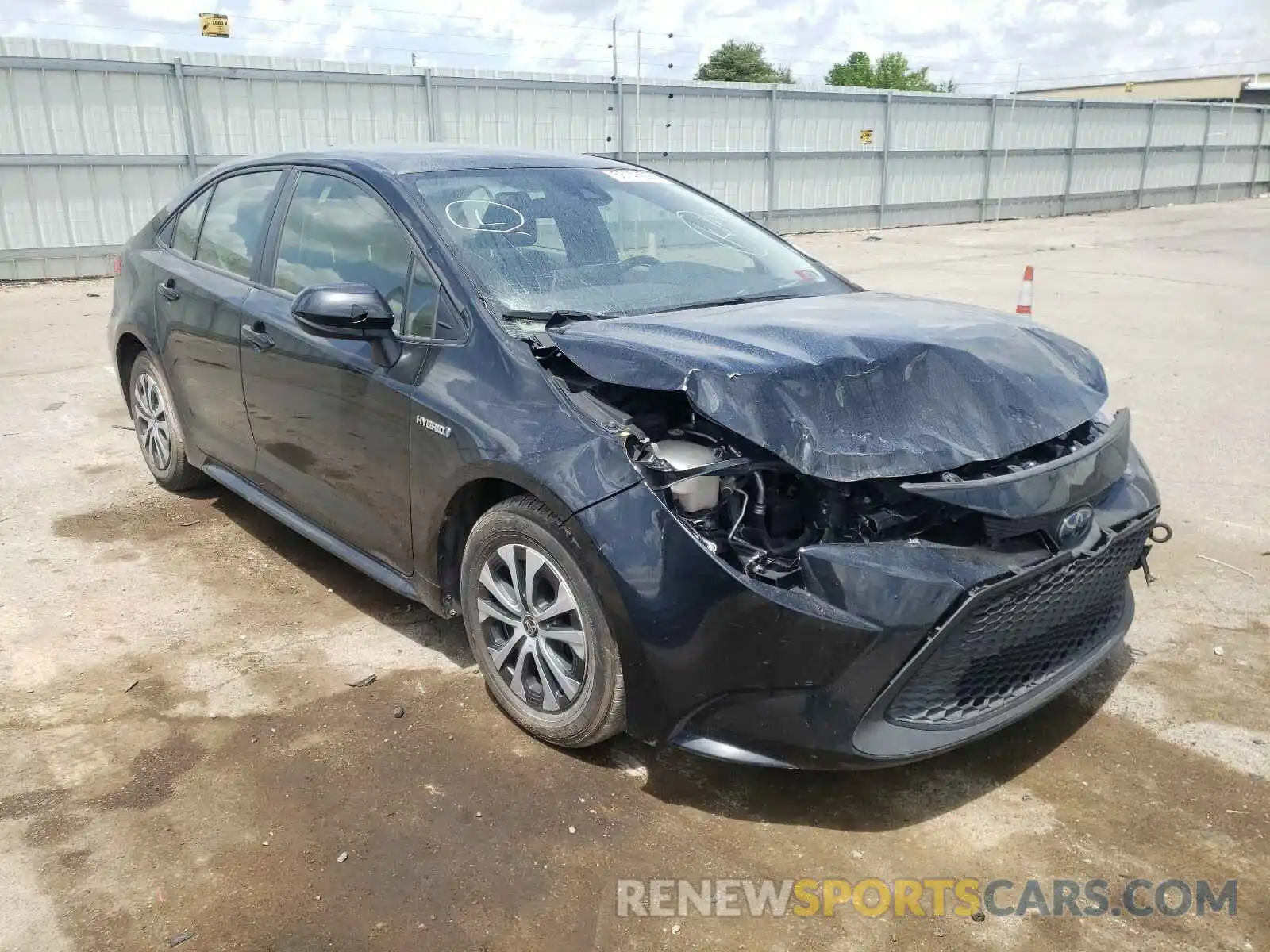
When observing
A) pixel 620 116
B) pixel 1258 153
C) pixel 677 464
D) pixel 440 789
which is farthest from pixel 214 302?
pixel 1258 153

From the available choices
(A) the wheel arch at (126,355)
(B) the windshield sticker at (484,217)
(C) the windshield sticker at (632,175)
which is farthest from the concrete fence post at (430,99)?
(B) the windshield sticker at (484,217)

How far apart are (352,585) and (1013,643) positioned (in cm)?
273

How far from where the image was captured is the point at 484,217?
11.5 feet

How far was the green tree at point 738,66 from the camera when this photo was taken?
68.1m

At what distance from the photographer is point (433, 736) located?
10.5 ft

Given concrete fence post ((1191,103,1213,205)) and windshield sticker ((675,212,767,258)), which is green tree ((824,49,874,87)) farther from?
windshield sticker ((675,212,767,258))

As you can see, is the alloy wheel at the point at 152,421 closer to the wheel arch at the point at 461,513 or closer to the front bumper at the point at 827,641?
the wheel arch at the point at 461,513

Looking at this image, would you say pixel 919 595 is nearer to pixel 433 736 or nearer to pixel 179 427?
pixel 433 736

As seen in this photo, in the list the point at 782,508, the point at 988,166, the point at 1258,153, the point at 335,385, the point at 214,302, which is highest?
the point at 214,302

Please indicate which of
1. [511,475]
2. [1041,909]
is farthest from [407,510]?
[1041,909]

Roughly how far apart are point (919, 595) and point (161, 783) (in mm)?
2201

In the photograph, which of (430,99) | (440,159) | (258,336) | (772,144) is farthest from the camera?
(772,144)

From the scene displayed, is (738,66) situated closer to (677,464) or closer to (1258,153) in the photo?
(1258,153)

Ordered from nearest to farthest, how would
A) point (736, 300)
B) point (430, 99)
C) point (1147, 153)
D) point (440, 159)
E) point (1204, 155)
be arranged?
point (736, 300)
point (440, 159)
point (430, 99)
point (1147, 153)
point (1204, 155)
